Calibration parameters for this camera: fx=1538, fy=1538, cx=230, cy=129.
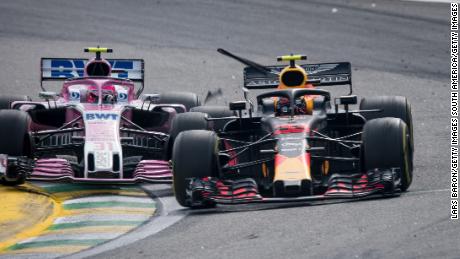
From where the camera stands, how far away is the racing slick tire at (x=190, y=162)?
1844 centimetres

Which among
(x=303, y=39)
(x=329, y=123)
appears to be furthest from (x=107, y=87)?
(x=303, y=39)

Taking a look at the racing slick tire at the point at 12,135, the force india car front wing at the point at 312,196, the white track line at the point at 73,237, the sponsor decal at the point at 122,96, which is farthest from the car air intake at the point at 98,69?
the white track line at the point at 73,237

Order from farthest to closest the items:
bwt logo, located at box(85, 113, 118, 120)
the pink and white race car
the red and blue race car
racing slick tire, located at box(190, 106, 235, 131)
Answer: racing slick tire, located at box(190, 106, 235, 131) → bwt logo, located at box(85, 113, 118, 120) → the pink and white race car → the red and blue race car

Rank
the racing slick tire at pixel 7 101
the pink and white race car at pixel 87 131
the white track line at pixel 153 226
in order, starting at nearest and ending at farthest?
the white track line at pixel 153 226, the pink and white race car at pixel 87 131, the racing slick tire at pixel 7 101

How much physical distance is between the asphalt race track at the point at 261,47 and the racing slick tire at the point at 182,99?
3566mm

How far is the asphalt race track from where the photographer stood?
57.6 feet

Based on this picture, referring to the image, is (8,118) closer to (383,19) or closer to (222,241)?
(222,241)

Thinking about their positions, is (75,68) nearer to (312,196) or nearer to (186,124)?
(186,124)

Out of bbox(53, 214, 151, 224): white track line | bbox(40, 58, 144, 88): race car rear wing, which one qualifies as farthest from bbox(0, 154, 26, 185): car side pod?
bbox(40, 58, 144, 88): race car rear wing

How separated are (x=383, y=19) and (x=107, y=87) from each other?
13.9 meters

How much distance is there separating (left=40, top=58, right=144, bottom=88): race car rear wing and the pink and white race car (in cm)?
2

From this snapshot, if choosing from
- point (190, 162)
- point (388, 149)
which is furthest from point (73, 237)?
point (388, 149)

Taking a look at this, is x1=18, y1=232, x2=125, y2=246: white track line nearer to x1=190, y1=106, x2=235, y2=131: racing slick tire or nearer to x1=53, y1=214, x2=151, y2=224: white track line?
x1=53, y1=214, x2=151, y2=224: white track line

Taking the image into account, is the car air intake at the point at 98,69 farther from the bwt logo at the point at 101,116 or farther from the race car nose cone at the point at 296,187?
the race car nose cone at the point at 296,187
